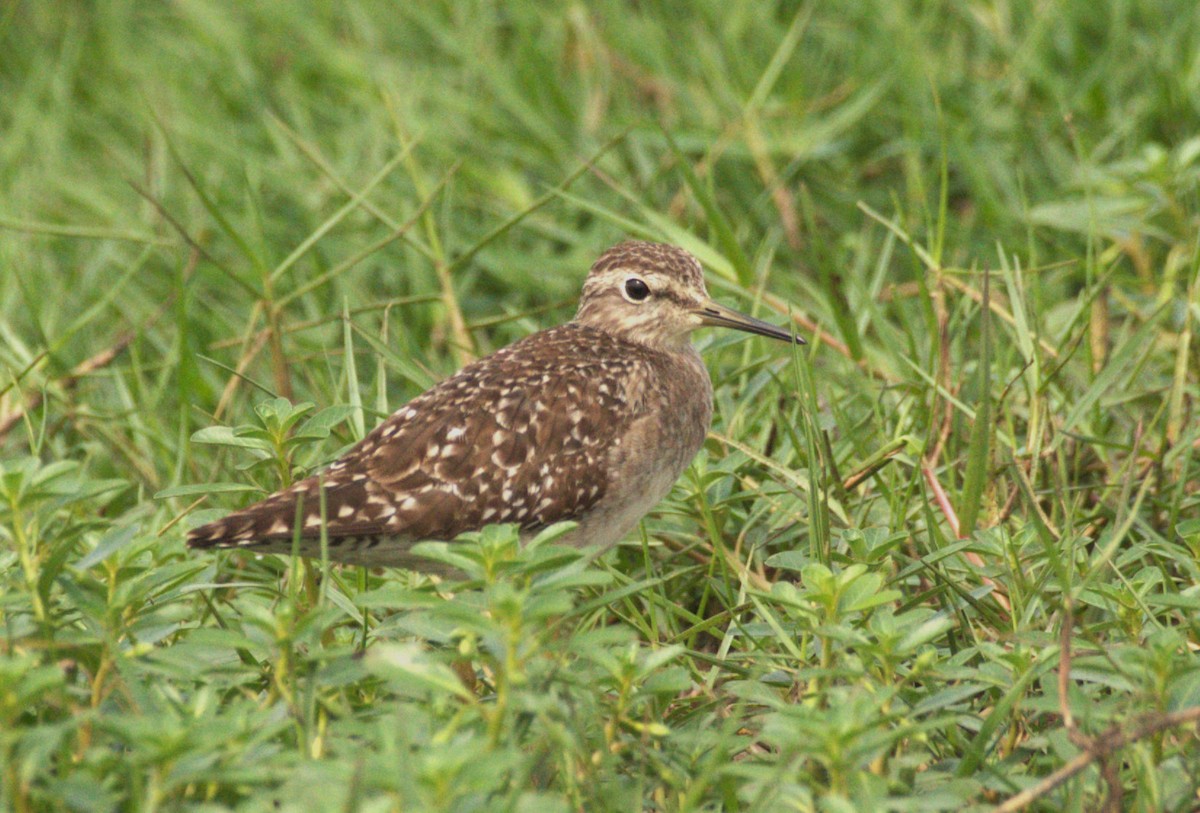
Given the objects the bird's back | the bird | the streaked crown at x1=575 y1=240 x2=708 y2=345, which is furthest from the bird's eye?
the bird's back

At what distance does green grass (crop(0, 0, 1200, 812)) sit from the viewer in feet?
12.2

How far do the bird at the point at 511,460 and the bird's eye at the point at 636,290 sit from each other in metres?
0.36

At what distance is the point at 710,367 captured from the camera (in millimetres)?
6422

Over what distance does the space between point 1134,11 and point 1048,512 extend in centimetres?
411

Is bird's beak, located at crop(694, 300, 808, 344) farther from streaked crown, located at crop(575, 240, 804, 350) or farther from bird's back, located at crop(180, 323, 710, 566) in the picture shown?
bird's back, located at crop(180, 323, 710, 566)

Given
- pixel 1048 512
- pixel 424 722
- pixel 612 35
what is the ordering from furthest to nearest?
pixel 612 35 → pixel 1048 512 → pixel 424 722

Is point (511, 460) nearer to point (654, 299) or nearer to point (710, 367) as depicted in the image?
point (654, 299)

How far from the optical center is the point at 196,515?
16.5ft

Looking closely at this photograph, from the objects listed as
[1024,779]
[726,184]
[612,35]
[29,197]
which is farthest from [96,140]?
[1024,779]

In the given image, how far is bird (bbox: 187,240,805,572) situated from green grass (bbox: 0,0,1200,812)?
0.66 feet

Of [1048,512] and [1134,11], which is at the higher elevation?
[1134,11]

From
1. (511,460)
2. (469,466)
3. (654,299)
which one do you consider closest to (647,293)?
(654,299)

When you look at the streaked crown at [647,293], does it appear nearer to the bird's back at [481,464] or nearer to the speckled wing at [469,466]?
the bird's back at [481,464]

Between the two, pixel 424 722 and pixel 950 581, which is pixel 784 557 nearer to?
pixel 950 581
